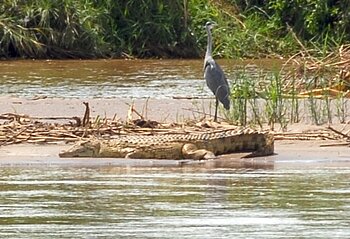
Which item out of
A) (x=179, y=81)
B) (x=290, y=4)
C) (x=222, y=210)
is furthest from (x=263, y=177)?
(x=290, y=4)

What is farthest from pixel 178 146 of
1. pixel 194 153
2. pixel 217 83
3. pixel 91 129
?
pixel 217 83

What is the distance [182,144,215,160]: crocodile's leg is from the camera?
11391 mm

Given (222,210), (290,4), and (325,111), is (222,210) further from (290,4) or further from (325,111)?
(290,4)

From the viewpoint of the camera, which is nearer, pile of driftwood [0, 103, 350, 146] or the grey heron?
pile of driftwood [0, 103, 350, 146]

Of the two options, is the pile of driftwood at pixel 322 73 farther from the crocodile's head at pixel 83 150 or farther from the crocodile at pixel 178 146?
the crocodile's head at pixel 83 150

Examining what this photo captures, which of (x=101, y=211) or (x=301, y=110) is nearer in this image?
(x=101, y=211)

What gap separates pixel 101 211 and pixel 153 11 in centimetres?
2138

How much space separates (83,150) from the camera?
37.6ft

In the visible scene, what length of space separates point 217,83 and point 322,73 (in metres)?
1.98

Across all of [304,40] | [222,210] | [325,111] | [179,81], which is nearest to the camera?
[222,210]

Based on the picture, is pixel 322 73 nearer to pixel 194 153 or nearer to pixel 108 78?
pixel 194 153

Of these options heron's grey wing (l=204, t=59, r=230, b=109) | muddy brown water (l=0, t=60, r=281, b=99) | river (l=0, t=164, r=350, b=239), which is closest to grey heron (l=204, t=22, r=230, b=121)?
heron's grey wing (l=204, t=59, r=230, b=109)

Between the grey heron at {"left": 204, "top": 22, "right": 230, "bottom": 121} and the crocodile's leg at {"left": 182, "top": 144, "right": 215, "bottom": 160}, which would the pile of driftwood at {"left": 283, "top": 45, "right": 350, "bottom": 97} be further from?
the crocodile's leg at {"left": 182, "top": 144, "right": 215, "bottom": 160}

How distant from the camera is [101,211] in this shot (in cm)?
819
